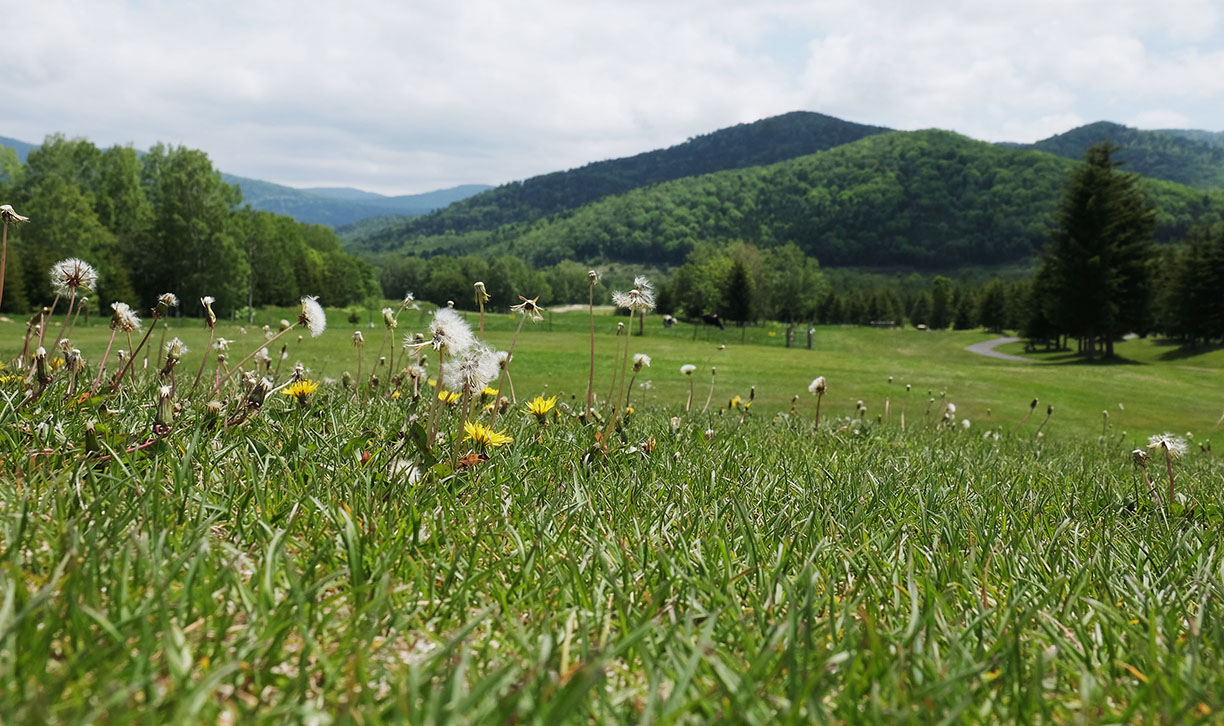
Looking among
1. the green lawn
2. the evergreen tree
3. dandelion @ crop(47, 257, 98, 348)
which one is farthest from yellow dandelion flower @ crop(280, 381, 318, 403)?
the evergreen tree

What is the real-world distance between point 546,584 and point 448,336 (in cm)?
101

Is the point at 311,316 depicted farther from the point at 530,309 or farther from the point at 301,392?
the point at 530,309

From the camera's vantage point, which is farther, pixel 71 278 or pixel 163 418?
pixel 71 278

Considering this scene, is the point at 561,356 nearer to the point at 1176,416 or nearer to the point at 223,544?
the point at 1176,416

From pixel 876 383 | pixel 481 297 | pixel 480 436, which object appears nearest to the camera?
pixel 480 436

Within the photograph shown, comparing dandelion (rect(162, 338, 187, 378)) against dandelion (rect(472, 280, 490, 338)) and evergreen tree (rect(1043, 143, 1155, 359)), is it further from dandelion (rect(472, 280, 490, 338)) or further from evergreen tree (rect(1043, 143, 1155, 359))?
evergreen tree (rect(1043, 143, 1155, 359))

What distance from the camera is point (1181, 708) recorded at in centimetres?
101

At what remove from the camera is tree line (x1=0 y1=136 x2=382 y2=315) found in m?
47.4

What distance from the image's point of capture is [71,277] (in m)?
2.77

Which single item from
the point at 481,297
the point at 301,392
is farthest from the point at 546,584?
the point at 301,392

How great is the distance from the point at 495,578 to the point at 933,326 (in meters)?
137

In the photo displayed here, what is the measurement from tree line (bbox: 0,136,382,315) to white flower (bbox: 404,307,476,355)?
56.9m

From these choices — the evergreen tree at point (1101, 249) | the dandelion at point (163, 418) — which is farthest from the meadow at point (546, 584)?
the evergreen tree at point (1101, 249)

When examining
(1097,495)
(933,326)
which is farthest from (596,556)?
(933,326)
